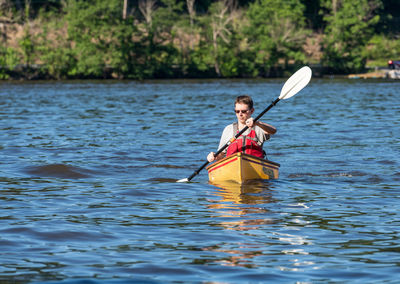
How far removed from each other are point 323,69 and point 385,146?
51963 mm

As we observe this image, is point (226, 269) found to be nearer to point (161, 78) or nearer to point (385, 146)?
point (385, 146)

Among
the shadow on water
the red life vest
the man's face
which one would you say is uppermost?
the man's face

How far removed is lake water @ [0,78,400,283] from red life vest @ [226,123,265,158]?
0.55m

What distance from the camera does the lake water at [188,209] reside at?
6.39 meters

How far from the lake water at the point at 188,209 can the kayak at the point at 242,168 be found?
181 millimetres

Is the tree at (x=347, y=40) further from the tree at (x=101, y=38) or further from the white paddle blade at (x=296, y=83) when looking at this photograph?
the white paddle blade at (x=296, y=83)

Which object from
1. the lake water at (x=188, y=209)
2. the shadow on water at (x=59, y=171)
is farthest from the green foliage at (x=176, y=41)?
the shadow on water at (x=59, y=171)

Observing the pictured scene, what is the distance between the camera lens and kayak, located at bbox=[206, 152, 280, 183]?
36.3 feet

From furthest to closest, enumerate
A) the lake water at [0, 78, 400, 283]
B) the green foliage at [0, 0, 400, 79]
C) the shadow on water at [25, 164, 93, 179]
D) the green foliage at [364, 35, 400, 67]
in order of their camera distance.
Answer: the green foliage at [364, 35, 400, 67], the green foliage at [0, 0, 400, 79], the shadow on water at [25, 164, 93, 179], the lake water at [0, 78, 400, 283]

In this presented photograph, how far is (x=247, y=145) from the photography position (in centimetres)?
1140

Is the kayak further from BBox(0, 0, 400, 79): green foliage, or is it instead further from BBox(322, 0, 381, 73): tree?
BBox(322, 0, 381, 73): tree

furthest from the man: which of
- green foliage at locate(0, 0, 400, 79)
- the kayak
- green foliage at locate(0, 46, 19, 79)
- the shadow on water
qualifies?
green foliage at locate(0, 46, 19, 79)

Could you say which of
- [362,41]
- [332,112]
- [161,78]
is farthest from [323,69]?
[332,112]

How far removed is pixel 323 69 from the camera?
67.6 m
